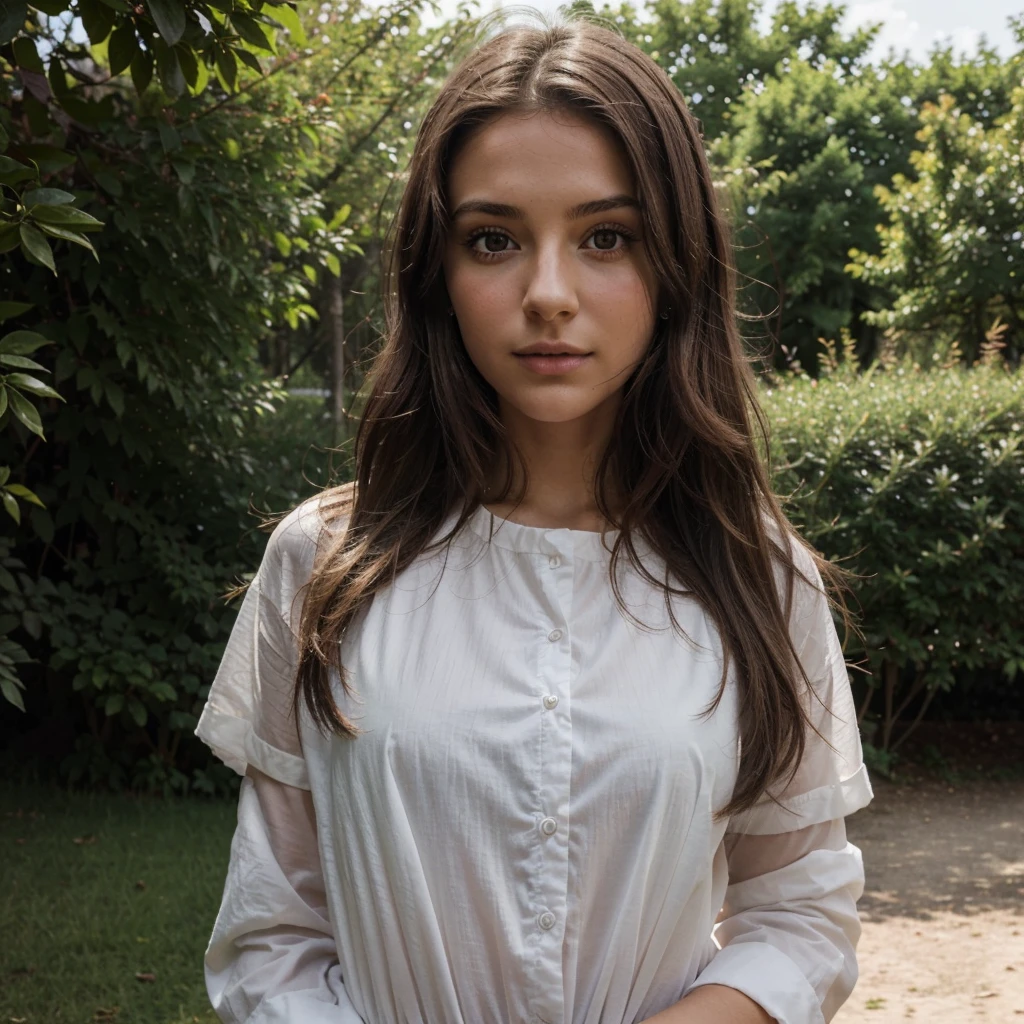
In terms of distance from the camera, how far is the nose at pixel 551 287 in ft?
4.89

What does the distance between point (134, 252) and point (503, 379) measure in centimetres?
343

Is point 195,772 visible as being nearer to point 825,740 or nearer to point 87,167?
point 87,167

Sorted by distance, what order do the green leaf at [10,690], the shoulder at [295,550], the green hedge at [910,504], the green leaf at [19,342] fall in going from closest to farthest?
1. the shoulder at [295,550]
2. the green leaf at [19,342]
3. the green leaf at [10,690]
4. the green hedge at [910,504]

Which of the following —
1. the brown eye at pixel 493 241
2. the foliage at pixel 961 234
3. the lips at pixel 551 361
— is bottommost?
the lips at pixel 551 361

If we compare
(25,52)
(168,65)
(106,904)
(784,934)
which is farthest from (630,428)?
(106,904)

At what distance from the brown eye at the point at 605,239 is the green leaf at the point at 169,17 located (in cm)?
76

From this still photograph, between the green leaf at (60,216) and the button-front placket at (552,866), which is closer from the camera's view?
the button-front placket at (552,866)

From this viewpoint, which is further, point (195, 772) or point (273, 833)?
point (195, 772)

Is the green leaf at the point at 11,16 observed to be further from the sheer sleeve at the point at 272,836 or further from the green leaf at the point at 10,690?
the green leaf at the point at 10,690

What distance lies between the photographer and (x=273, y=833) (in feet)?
5.18

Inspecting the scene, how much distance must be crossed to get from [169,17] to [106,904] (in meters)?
3.52

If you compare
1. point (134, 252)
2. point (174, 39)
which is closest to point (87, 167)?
point (134, 252)
